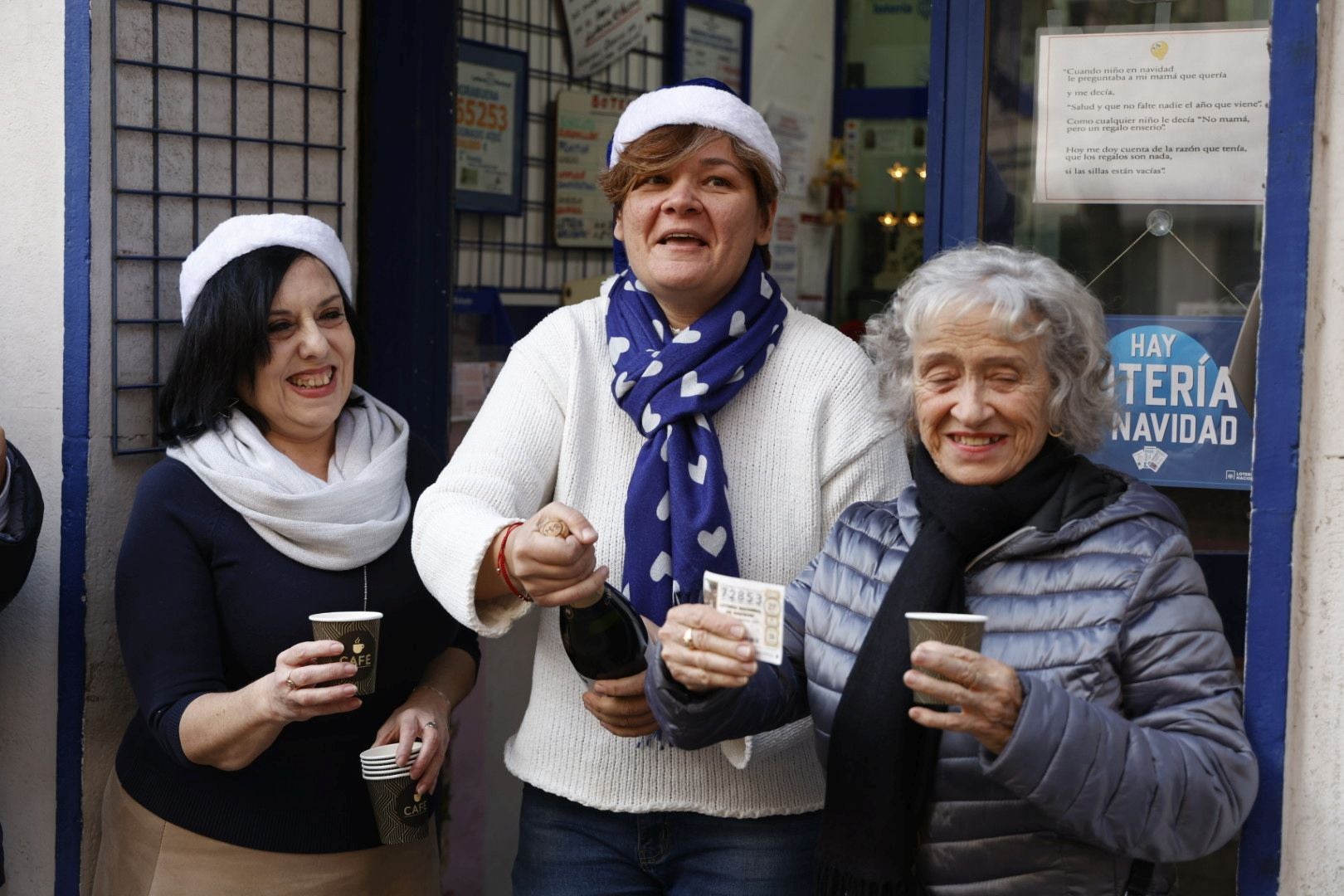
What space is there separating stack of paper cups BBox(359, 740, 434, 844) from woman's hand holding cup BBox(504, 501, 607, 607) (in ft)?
1.69

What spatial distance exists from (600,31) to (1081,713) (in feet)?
10.6

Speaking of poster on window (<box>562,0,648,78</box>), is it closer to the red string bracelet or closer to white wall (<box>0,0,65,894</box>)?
white wall (<box>0,0,65,894</box>)

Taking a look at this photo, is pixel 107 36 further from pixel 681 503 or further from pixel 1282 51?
pixel 1282 51

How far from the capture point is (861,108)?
20.3ft

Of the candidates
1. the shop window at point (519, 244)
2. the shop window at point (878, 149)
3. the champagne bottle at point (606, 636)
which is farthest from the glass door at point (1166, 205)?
the shop window at point (878, 149)

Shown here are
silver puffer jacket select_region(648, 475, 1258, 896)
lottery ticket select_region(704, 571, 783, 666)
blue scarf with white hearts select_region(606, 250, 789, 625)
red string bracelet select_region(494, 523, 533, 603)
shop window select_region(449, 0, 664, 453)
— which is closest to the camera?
silver puffer jacket select_region(648, 475, 1258, 896)

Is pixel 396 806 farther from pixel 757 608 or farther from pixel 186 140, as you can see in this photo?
pixel 186 140

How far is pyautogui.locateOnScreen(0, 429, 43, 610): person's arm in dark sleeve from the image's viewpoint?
8.26 feet

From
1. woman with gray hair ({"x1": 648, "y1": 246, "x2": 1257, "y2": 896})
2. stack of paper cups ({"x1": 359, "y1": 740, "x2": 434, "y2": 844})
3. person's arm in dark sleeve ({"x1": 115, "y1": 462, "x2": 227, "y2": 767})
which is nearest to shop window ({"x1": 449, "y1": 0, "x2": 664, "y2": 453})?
person's arm in dark sleeve ({"x1": 115, "y1": 462, "x2": 227, "y2": 767})

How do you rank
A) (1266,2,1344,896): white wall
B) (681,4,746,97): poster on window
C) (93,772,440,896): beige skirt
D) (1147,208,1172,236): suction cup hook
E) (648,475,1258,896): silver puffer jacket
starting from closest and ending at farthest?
(648,475,1258,896): silver puffer jacket < (1266,2,1344,896): white wall < (93,772,440,896): beige skirt < (1147,208,1172,236): suction cup hook < (681,4,746,97): poster on window

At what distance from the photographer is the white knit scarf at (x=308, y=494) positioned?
98.5 inches

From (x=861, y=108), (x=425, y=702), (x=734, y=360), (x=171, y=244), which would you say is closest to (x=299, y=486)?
(x=425, y=702)

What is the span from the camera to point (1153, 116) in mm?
2693

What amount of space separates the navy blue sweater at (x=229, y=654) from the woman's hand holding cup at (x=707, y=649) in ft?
2.79
